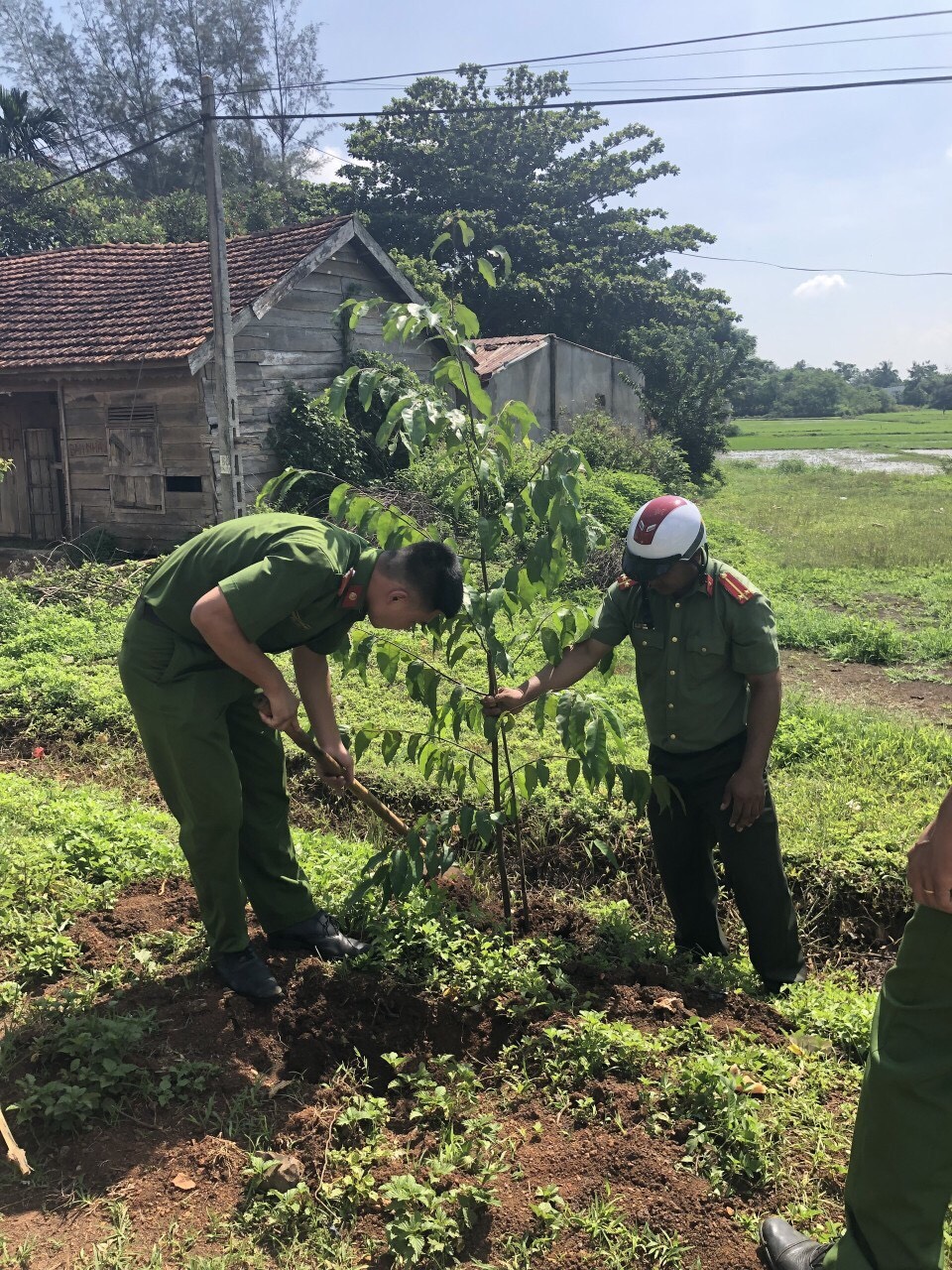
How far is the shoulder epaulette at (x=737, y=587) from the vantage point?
11.1 feet

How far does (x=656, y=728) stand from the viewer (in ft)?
12.0

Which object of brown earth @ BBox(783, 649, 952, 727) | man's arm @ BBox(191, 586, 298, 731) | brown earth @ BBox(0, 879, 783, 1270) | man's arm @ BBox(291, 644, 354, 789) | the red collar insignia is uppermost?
the red collar insignia

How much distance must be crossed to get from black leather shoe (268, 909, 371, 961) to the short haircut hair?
1423 mm

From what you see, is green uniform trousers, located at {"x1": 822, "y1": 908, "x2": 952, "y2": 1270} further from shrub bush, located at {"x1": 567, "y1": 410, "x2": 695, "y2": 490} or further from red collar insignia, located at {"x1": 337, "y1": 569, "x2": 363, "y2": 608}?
shrub bush, located at {"x1": 567, "y1": 410, "x2": 695, "y2": 490}

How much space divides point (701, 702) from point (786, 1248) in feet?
5.74

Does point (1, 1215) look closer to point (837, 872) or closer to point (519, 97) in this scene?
point (837, 872)

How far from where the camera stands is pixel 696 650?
346 centimetres

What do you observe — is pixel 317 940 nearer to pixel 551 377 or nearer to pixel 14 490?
pixel 14 490

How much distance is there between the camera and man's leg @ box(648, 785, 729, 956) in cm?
368

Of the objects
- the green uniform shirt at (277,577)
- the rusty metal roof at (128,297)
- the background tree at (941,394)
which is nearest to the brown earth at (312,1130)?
the green uniform shirt at (277,577)

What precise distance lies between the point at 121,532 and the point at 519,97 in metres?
28.1

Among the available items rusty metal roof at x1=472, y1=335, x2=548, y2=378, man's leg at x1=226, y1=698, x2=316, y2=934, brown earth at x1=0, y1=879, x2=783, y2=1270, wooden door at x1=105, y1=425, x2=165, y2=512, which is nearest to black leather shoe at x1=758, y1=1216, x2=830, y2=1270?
brown earth at x1=0, y1=879, x2=783, y2=1270

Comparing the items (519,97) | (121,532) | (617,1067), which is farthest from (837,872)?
(519,97)

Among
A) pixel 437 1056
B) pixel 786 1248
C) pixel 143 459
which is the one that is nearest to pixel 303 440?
pixel 143 459
